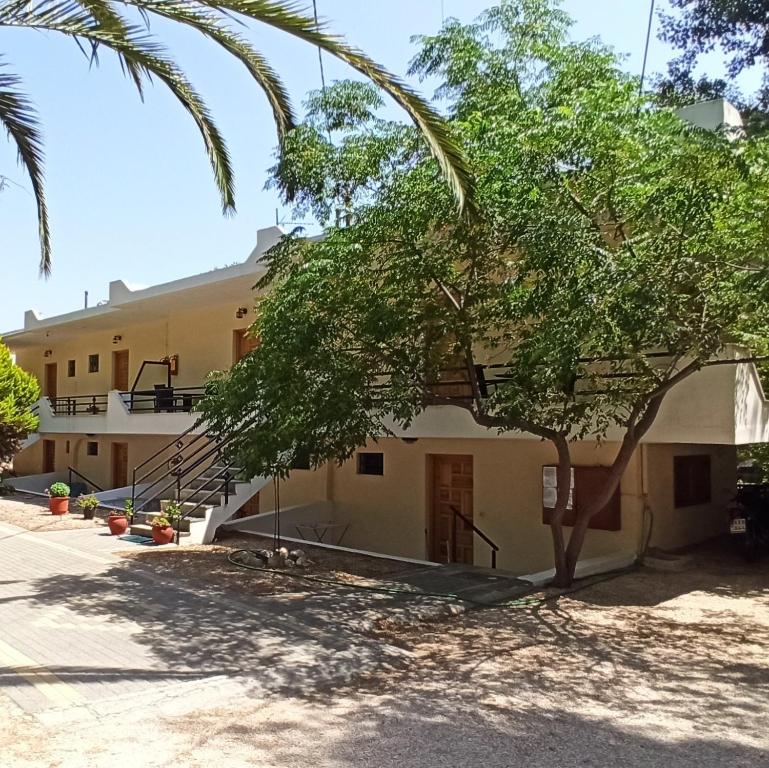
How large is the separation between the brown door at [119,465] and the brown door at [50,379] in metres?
6.49

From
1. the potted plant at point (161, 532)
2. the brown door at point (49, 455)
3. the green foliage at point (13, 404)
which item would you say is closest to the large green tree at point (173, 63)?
the potted plant at point (161, 532)

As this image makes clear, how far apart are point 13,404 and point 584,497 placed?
52.0ft

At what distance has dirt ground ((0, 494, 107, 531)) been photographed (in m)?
15.1

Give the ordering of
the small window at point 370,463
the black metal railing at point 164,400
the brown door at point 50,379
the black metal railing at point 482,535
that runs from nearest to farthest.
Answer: the black metal railing at point 482,535, the small window at point 370,463, the black metal railing at point 164,400, the brown door at point 50,379

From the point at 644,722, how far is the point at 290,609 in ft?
14.6

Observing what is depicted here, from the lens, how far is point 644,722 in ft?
17.2

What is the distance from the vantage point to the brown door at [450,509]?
44.4ft

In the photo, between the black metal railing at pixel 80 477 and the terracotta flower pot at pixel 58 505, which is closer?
the terracotta flower pot at pixel 58 505

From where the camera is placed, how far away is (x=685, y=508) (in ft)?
41.3

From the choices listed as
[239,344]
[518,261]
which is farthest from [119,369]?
[518,261]

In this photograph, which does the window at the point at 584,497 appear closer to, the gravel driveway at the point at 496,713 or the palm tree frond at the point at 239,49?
the gravel driveway at the point at 496,713

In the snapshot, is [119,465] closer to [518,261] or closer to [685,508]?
[685,508]

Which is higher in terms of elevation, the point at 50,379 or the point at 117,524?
the point at 50,379

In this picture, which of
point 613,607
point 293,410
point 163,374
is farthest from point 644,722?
point 163,374
